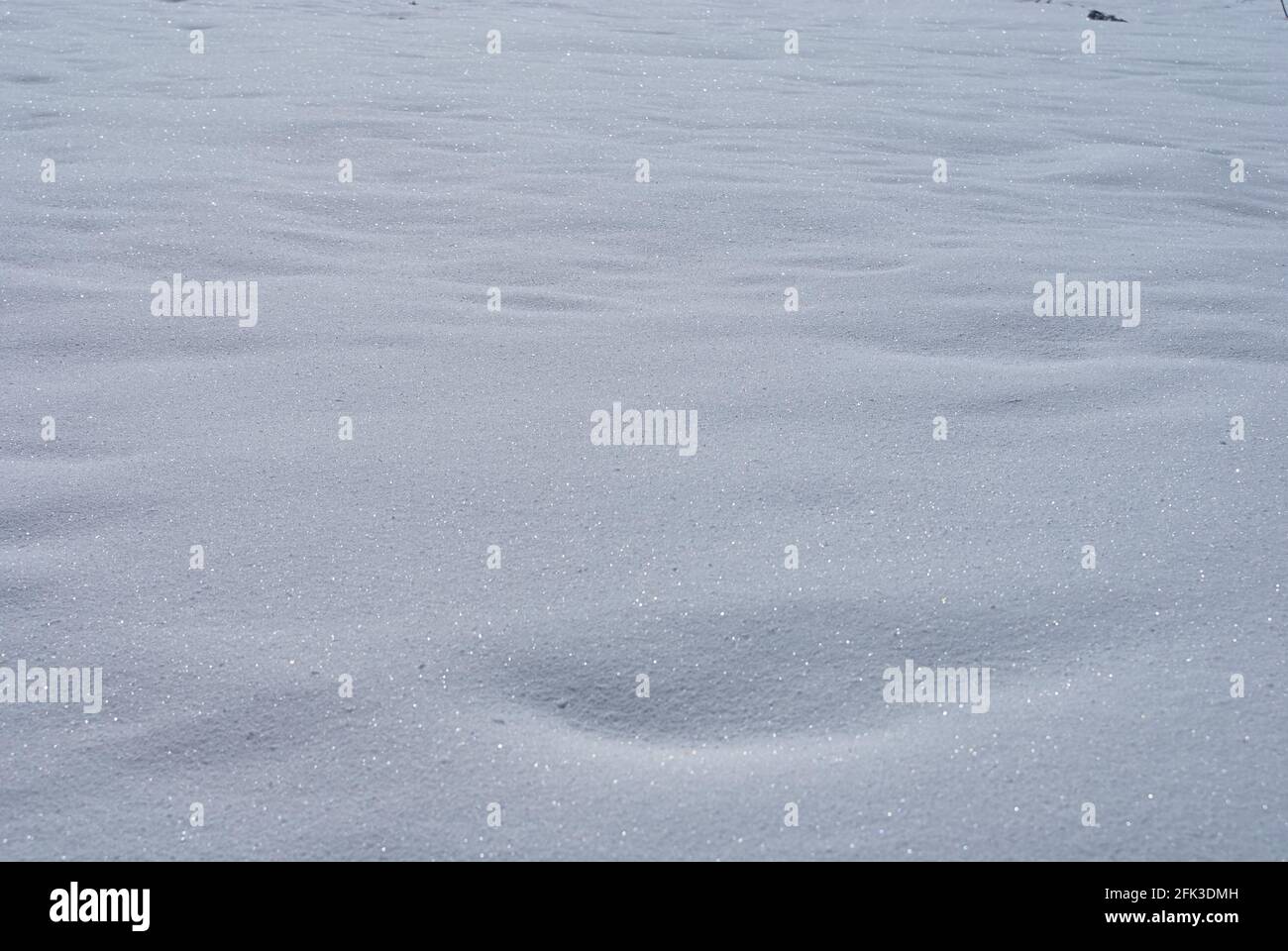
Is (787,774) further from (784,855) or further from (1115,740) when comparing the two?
(1115,740)

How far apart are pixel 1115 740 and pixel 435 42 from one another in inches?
243

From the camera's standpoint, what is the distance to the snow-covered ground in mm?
1562

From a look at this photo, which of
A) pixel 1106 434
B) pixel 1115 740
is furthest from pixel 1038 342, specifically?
pixel 1115 740

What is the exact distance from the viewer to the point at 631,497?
223 cm

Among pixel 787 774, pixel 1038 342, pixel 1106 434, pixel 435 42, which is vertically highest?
pixel 435 42

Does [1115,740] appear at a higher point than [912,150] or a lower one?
lower

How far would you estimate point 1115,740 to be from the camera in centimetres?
162

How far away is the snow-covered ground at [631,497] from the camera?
1562mm

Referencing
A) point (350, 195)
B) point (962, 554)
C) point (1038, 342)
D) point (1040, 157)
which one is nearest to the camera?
point (962, 554)

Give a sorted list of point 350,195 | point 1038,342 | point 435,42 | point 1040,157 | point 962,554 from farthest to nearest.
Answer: point 435,42
point 1040,157
point 350,195
point 1038,342
point 962,554

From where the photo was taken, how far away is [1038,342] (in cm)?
293
